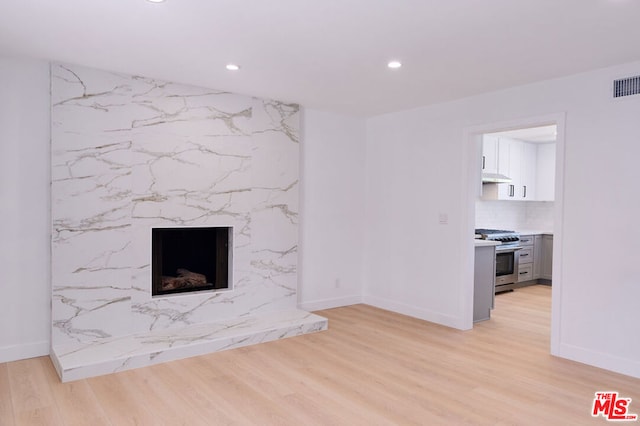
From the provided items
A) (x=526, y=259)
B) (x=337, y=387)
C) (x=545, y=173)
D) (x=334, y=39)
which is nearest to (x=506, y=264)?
(x=526, y=259)

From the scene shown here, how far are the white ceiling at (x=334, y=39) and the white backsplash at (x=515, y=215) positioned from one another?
383 cm

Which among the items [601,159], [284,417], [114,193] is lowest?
[284,417]

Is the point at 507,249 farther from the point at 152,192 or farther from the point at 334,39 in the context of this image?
the point at 152,192

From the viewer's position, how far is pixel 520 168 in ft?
24.7

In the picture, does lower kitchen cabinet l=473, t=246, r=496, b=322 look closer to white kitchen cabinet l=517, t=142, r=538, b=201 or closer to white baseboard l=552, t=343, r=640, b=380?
white baseboard l=552, t=343, r=640, b=380

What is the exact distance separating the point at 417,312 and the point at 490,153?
3.23m

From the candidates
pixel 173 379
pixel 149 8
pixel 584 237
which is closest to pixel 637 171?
pixel 584 237

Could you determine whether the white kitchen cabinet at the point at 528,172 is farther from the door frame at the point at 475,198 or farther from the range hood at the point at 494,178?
the door frame at the point at 475,198

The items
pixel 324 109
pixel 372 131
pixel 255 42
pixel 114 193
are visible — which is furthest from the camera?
pixel 372 131

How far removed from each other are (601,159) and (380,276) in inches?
112

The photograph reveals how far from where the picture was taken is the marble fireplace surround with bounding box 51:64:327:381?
373cm

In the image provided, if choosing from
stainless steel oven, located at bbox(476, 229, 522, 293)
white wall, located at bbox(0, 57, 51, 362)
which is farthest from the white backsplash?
white wall, located at bbox(0, 57, 51, 362)

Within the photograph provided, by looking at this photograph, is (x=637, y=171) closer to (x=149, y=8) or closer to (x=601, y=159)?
(x=601, y=159)

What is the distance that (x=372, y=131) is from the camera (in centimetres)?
580
